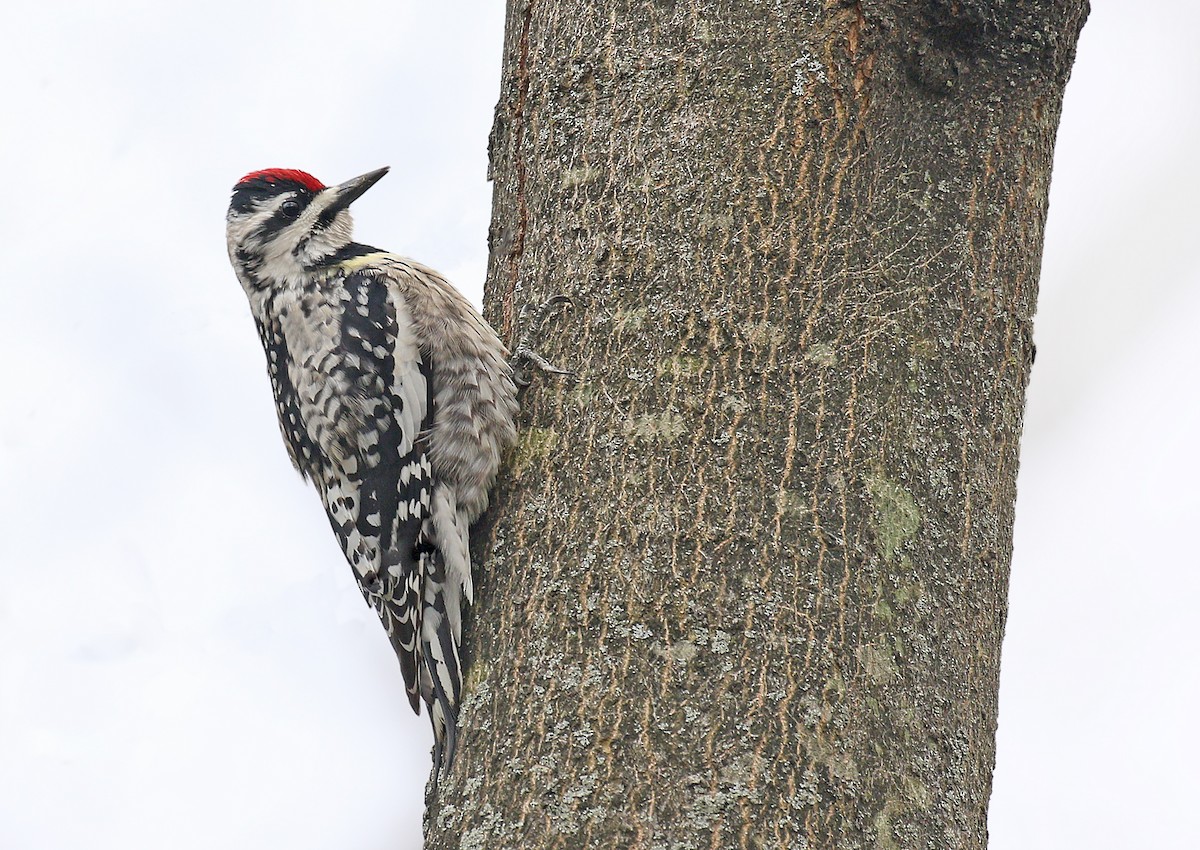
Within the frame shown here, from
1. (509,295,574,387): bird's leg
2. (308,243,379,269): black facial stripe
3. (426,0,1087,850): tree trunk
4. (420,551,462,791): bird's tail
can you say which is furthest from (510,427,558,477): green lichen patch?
(308,243,379,269): black facial stripe

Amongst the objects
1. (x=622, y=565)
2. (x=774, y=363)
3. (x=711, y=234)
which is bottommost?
(x=622, y=565)

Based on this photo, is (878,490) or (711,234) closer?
(878,490)

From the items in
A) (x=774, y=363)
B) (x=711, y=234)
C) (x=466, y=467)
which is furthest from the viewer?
(x=466, y=467)

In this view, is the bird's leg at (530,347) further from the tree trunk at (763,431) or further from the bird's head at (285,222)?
the bird's head at (285,222)

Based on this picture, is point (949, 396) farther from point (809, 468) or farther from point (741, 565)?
point (741, 565)

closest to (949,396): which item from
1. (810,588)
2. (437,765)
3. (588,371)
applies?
(810,588)

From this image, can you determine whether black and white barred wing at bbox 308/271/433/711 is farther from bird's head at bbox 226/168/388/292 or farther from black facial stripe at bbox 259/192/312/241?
black facial stripe at bbox 259/192/312/241
